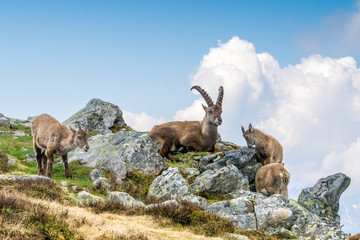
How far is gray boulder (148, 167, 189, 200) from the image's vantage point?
48.9 ft

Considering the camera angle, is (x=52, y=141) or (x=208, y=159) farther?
(x=208, y=159)

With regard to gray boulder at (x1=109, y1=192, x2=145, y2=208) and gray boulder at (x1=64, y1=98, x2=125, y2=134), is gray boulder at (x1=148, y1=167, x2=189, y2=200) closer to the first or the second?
gray boulder at (x1=109, y1=192, x2=145, y2=208)

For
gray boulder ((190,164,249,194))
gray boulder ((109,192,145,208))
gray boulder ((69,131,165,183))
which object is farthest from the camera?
gray boulder ((69,131,165,183))

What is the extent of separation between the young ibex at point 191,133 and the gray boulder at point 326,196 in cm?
662

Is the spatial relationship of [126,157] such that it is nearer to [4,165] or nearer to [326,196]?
[4,165]

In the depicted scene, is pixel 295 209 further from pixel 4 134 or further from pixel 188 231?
pixel 4 134

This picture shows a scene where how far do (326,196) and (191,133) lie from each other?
348 inches

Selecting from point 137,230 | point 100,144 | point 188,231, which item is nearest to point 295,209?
point 188,231

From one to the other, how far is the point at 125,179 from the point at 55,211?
858cm

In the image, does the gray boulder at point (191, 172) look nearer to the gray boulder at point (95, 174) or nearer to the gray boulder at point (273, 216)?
the gray boulder at point (95, 174)

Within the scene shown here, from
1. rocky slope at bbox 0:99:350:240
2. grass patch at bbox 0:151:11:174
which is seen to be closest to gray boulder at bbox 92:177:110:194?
rocky slope at bbox 0:99:350:240

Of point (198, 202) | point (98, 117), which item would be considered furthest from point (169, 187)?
point (98, 117)

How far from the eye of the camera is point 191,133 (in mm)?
22484

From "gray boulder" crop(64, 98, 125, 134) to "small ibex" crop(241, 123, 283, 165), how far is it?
17.9m
